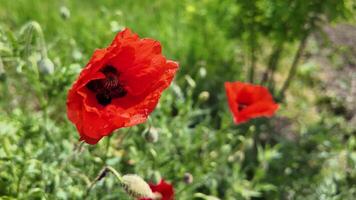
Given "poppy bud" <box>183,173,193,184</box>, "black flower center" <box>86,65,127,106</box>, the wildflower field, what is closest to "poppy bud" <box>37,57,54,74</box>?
the wildflower field

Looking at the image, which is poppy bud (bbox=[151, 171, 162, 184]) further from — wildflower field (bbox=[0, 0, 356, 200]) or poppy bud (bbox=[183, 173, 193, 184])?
poppy bud (bbox=[183, 173, 193, 184])

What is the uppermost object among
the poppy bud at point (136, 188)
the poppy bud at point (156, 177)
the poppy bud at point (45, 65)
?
the poppy bud at point (45, 65)

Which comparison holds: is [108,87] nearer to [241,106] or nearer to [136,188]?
[136,188]

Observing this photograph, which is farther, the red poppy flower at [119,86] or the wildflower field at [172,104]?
the wildflower field at [172,104]

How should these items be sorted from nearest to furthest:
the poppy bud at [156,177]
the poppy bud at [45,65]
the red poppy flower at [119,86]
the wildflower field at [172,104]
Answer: the red poppy flower at [119,86], the wildflower field at [172,104], the poppy bud at [45,65], the poppy bud at [156,177]

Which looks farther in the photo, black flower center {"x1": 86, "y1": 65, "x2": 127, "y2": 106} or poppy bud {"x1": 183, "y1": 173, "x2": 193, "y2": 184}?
poppy bud {"x1": 183, "y1": 173, "x2": 193, "y2": 184}

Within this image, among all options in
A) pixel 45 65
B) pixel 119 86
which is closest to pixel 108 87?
pixel 119 86

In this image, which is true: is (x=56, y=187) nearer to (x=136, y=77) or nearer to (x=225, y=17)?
(x=136, y=77)

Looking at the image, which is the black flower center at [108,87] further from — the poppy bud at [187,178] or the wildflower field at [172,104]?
the poppy bud at [187,178]

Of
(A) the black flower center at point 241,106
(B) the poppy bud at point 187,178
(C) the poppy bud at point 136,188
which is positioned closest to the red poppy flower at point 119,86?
(C) the poppy bud at point 136,188
